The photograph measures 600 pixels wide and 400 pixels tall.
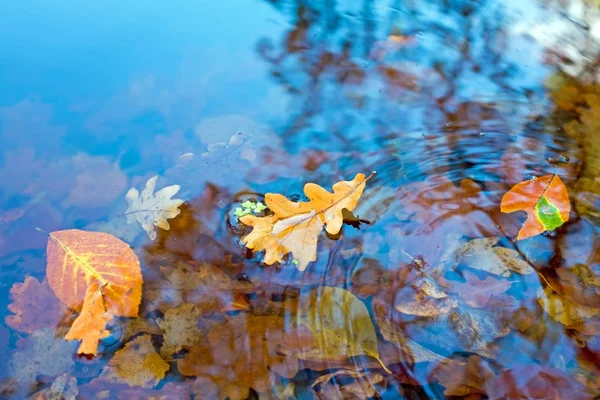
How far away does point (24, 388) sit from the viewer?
1.46 meters

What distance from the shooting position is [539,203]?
1844 millimetres

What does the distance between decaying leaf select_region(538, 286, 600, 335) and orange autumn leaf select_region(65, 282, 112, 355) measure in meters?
1.65

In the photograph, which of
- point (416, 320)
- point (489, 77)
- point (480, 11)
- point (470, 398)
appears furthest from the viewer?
point (480, 11)

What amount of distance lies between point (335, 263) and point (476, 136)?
1.05 m

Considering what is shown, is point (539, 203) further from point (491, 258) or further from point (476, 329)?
point (476, 329)

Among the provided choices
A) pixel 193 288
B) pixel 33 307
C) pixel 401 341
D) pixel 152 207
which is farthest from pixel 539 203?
pixel 33 307

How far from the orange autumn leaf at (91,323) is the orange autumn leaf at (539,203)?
1.69 meters

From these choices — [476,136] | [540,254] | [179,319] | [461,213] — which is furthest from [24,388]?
[476,136]

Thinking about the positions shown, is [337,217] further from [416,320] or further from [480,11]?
[480,11]

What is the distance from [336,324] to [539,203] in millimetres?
1064

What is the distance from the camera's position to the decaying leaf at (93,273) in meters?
1.61

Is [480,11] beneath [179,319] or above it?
above

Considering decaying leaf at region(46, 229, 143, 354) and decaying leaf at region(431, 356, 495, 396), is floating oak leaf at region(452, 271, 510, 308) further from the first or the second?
decaying leaf at region(46, 229, 143, 354)

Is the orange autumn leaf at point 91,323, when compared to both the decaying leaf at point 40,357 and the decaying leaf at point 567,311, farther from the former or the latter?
the decaying leaf at point 567,311
